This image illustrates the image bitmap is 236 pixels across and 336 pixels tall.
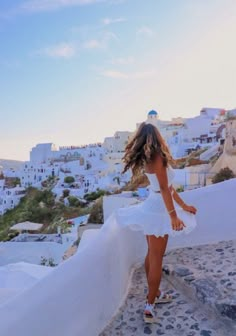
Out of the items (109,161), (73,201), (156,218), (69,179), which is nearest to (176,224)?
(156,218)

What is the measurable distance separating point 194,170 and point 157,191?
1575 cm

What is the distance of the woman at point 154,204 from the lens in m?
1.75

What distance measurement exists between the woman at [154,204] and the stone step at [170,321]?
6 centimetres

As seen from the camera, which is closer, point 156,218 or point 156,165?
point 156,165

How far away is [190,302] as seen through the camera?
202cm

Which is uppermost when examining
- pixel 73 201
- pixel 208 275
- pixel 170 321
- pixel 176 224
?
pixel 176 224

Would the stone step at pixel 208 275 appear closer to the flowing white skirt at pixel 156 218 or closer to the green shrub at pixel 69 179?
the flowing white skirt at pixel 156 218

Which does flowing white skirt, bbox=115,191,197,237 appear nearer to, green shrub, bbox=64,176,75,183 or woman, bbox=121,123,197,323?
woman, bbox=121,123,197,323

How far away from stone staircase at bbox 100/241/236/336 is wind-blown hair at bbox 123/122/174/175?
747 mm

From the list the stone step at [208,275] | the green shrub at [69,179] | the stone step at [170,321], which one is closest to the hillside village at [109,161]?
the green shrub at [69,179]

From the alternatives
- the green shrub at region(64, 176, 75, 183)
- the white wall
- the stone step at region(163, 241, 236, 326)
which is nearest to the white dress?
the white wall

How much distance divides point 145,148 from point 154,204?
1.00 ft

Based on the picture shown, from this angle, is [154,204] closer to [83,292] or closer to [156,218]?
[156,218]

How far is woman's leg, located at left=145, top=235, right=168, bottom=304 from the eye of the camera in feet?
6.15
